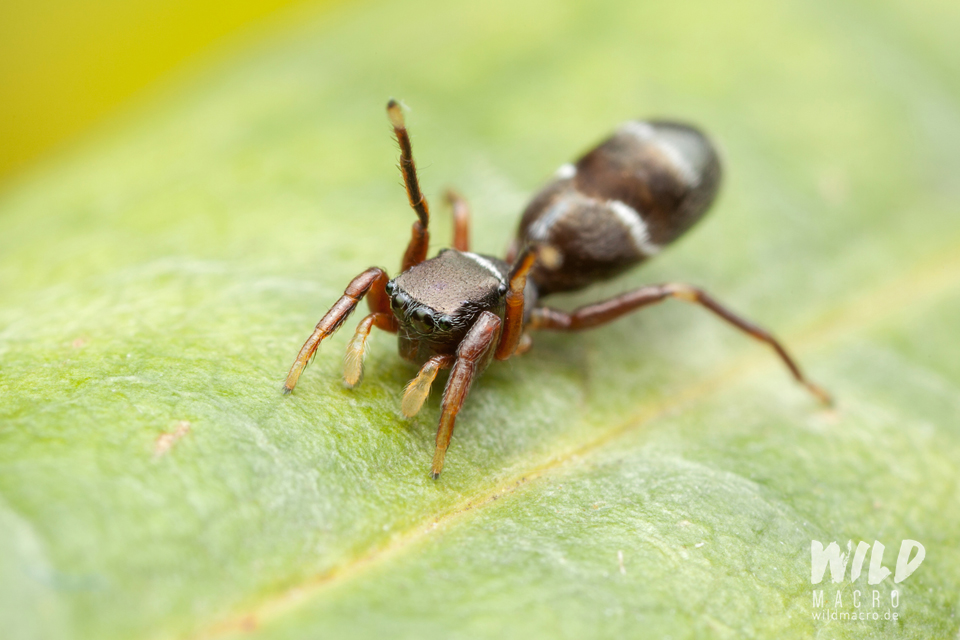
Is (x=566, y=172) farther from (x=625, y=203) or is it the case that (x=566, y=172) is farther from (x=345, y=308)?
(x=345, y=308)

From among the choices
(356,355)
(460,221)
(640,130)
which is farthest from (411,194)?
(640,130)

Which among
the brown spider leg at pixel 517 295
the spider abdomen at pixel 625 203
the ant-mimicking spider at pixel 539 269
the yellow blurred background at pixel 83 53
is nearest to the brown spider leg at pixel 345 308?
the ant-mimicking spider at pixel 539 269

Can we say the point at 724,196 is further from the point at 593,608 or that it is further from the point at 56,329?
the point at 56,329

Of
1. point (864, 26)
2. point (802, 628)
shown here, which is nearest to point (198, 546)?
point (802, 628)

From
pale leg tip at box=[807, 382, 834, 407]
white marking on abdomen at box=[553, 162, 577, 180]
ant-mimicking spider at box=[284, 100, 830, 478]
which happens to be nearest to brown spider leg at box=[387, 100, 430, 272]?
ant-mimicking spider at box=[284, 100, 830, 478]

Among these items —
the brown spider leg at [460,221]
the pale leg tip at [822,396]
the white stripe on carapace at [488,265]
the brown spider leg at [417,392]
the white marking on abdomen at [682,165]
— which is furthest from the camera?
the brown spider leg at [460,221]

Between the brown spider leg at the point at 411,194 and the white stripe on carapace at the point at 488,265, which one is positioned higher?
the brown spider leg at the point at 411,194

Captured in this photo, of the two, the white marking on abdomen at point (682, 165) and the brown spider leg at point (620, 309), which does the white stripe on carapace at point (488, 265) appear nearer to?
the brown spider leg at point (620, 309)
